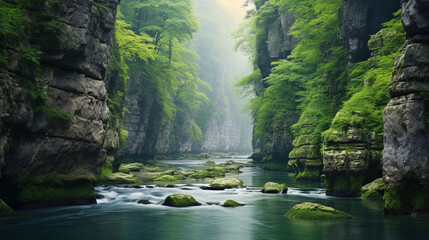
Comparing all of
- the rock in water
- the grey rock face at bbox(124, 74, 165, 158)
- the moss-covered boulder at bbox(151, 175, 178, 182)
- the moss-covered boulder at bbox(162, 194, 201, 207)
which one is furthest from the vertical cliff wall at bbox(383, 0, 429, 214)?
the grey rock face at bbox(124, 74, 165, 158)

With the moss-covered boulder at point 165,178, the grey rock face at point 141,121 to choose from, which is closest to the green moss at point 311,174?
the moss-covered boulder at point 165,178

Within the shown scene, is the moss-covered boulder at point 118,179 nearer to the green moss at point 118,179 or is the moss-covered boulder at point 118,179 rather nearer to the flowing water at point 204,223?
the green moss at point 118,179

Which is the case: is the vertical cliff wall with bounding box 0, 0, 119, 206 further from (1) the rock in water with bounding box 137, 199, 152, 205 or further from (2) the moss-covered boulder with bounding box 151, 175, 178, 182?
(2) the moss-covered boulder with bounding box 151, 175, 178, 182

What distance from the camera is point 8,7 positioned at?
9.66 m

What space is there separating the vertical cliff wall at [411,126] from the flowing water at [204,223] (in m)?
0.63

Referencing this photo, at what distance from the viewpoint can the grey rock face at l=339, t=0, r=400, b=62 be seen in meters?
19.6

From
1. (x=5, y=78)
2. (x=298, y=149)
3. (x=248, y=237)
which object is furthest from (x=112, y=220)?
(x=298, y=149)

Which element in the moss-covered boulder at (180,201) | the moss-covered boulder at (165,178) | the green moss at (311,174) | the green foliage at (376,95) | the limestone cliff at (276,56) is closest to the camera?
the moss-covered boulder at (180,201)

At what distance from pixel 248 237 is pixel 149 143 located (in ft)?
90.6

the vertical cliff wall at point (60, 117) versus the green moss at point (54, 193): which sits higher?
the vertical cliff wall at point (60, 117)

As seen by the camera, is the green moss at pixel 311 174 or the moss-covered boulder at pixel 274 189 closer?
the moss-covered boulder at pixel 274 189

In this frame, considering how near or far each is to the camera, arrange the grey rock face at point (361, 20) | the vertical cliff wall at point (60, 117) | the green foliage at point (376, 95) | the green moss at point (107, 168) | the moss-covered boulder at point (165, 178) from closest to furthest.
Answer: the vertical cliff wall at point (60, 117) < the green foliage at point (376, 95) < the green moss at point (107, 168) < the grey rock face at point (361, 20) < the moss-covered boulder at point (165, 178)

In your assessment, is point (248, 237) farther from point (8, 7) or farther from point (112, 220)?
point (8, 7)

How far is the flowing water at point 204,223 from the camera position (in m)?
8.22
